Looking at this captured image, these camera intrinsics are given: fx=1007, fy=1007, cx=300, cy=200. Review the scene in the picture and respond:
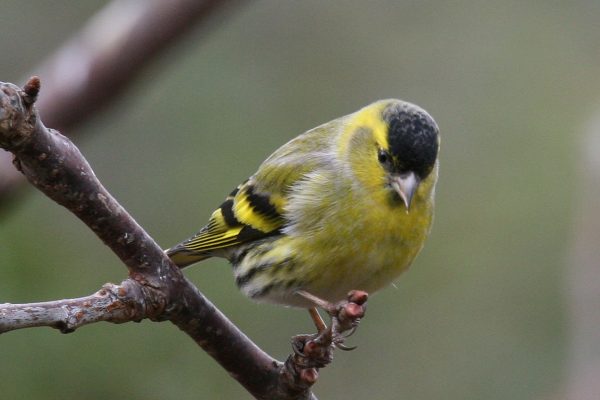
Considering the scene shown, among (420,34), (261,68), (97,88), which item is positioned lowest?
(420,34)

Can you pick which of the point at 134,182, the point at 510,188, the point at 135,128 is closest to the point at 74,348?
the point at 134,182

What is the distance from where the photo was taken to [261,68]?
23.7 ft

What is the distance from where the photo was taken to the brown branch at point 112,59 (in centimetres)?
362

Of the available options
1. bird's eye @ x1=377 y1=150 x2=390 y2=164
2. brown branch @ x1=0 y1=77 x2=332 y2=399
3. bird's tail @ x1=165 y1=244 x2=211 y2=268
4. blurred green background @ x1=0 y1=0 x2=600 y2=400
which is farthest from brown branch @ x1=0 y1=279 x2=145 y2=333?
blurred green background @ x1=0 y1=0 x2=600 y2=400

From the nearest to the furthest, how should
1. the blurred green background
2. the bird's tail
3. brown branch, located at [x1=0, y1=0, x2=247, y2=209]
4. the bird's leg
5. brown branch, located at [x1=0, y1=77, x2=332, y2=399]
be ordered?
brown branch, located at [x1=0, y1=77, x2=332, y2=399] → the bird's leg → brown branch, located at [x1=0, y1=0, x2=247, y2=209] → the bird's tail → the blurred green background

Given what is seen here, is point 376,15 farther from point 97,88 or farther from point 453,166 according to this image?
point 97,88

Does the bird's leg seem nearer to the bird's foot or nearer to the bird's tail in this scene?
the bird's foot

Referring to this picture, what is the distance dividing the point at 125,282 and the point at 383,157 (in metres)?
1.42

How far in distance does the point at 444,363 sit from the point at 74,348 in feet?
7.70

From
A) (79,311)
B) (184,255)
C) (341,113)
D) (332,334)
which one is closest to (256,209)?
(184,255)

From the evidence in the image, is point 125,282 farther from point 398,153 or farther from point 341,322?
point 398,153

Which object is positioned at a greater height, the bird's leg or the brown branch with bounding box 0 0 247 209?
the brown branch with bounding box 0 0 247 209

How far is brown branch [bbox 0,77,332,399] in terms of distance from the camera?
2256 millimetres

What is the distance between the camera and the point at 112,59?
367 cm
